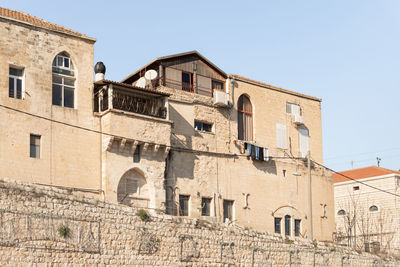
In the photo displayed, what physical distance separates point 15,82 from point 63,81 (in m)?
2.48

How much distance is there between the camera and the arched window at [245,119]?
41.5 metres

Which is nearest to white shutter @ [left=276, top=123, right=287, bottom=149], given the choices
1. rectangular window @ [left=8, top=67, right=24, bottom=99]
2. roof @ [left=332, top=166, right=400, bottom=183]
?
roof @ [left=332, top=166, right=400, bottom=183]

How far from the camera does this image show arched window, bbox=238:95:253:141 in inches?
1633

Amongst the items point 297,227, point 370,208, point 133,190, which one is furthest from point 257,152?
point 370,208

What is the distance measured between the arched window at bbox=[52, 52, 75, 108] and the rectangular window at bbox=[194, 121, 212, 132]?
334 inches

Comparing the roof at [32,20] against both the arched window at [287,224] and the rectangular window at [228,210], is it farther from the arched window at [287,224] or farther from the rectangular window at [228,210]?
the arched window at [287,224]

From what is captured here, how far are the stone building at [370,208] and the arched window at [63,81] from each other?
28.2 metres

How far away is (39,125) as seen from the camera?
103 feet

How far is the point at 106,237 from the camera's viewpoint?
1078 inches

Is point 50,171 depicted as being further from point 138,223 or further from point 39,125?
point 138,223

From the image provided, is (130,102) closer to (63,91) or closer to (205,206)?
(63,91)

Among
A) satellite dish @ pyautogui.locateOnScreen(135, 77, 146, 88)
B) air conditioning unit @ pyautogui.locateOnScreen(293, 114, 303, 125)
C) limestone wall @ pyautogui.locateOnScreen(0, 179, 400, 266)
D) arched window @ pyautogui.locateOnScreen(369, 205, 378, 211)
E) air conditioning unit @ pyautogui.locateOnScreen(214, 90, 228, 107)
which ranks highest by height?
satellite dish @ pyautogui.locateOnScreen(135, 77, 146, 88)

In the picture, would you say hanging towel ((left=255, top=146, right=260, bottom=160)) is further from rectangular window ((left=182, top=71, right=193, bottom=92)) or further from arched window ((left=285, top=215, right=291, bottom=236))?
rectangular window ((left=182, top=71, right=193, bottom=92))

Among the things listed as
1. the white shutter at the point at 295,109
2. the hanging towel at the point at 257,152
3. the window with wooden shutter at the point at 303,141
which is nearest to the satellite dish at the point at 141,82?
the hanging towel at the point at 257,152
